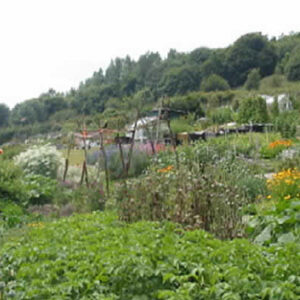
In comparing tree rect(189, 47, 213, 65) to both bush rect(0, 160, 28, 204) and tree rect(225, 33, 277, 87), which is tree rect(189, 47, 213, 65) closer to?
tree rect(225, 33, 277, 87)

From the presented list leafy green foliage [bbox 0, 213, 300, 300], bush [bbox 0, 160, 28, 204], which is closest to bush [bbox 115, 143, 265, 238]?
leafy green foliage [bbox 0, 213, 300, 300]

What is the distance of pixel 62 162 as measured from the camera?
1273 centimetres

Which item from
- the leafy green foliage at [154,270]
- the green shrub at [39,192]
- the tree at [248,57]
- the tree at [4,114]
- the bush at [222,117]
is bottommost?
the green shrub at [39,192]

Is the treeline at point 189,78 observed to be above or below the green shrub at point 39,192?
above

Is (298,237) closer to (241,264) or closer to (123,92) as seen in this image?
(241,264)

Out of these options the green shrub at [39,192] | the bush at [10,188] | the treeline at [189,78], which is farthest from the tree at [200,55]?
the bush at [10,188]

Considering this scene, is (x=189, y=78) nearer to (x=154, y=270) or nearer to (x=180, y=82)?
(x=180, y=82)

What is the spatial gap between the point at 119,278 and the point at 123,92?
2425 inches

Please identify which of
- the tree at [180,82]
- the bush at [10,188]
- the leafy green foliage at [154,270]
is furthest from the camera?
the tree at [180,82]

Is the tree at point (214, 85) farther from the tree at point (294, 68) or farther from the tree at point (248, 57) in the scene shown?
the tree at point (248, 57)

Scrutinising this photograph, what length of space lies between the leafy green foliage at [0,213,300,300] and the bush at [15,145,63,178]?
8875 millimetres

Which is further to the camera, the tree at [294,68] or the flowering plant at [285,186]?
the tree at [294,68]

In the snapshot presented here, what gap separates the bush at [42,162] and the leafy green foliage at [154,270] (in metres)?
8.88

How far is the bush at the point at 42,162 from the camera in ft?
39.6
